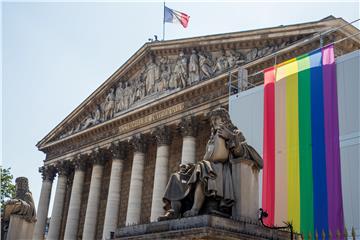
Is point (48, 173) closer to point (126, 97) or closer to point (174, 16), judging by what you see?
point (126, 97)

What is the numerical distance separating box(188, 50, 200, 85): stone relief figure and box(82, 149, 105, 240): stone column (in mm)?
7911

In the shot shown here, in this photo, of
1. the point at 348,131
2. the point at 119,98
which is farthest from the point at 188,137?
the point at 348,131

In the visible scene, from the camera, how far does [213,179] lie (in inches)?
215

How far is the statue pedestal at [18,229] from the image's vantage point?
10.5m

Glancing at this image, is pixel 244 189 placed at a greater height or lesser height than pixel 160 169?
lesser

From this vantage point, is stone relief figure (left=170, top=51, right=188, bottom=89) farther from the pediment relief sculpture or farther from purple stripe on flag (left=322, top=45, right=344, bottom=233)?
purple stripe on flag (left=322, top=45, right=344, bottom=233)

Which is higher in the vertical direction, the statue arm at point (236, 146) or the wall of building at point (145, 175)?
the wall of building at point (145, 175)

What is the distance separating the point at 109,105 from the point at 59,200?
22.7ft

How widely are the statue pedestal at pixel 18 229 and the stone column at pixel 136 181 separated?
12.3 metres

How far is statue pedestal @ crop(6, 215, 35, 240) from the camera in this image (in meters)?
10.5

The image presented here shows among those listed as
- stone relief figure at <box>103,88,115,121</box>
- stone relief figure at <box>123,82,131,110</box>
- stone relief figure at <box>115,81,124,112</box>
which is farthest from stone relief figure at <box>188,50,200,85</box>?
stone relief figure at <box>103,88,115,121</box>

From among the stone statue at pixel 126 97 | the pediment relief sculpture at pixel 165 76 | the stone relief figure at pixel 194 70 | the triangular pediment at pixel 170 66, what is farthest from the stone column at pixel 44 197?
the stone relief figure at pixel 194 70

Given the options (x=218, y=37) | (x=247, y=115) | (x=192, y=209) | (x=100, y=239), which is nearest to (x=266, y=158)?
(x=247, y=115)

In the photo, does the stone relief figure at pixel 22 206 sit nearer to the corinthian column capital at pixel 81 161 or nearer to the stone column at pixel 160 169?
the stone column at pixel 160 169
